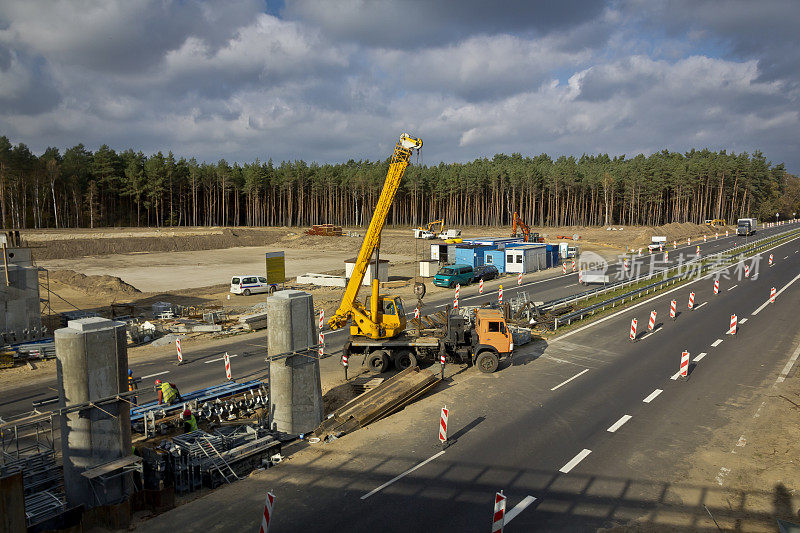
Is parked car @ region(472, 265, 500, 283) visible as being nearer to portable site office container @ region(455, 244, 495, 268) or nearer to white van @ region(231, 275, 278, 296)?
portable site office container @ region(455, 244, 495, 268)

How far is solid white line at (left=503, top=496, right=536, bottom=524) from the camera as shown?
9.71m

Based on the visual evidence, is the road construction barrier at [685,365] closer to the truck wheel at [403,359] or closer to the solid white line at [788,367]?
the solid white line at [788,367]

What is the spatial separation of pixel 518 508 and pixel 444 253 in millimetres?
41809

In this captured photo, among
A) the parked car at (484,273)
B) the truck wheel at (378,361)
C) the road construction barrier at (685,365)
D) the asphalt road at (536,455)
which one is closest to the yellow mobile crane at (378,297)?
the truck wheel at (378,361)

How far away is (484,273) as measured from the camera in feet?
148

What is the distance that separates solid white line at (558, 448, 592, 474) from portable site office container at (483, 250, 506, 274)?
37262 millimetres

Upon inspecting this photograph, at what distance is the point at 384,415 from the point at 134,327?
16.9 m

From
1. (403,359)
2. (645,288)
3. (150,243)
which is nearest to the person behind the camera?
(403,359)

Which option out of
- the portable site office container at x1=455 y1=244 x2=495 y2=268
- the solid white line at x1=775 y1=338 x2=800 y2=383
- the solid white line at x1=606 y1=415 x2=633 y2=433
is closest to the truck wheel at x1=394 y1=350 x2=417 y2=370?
the solid white line at x1=606 y1=415 x2=633 y2=433

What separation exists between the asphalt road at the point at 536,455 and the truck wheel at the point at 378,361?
9.39 ft

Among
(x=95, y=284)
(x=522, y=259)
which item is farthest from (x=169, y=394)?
(x=522, y=259)

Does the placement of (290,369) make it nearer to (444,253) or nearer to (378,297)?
(378,297)

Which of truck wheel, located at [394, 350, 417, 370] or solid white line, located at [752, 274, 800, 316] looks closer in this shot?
truck wheel, located at [394, 350, 417, 370]

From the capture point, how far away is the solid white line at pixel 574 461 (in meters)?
11.6
